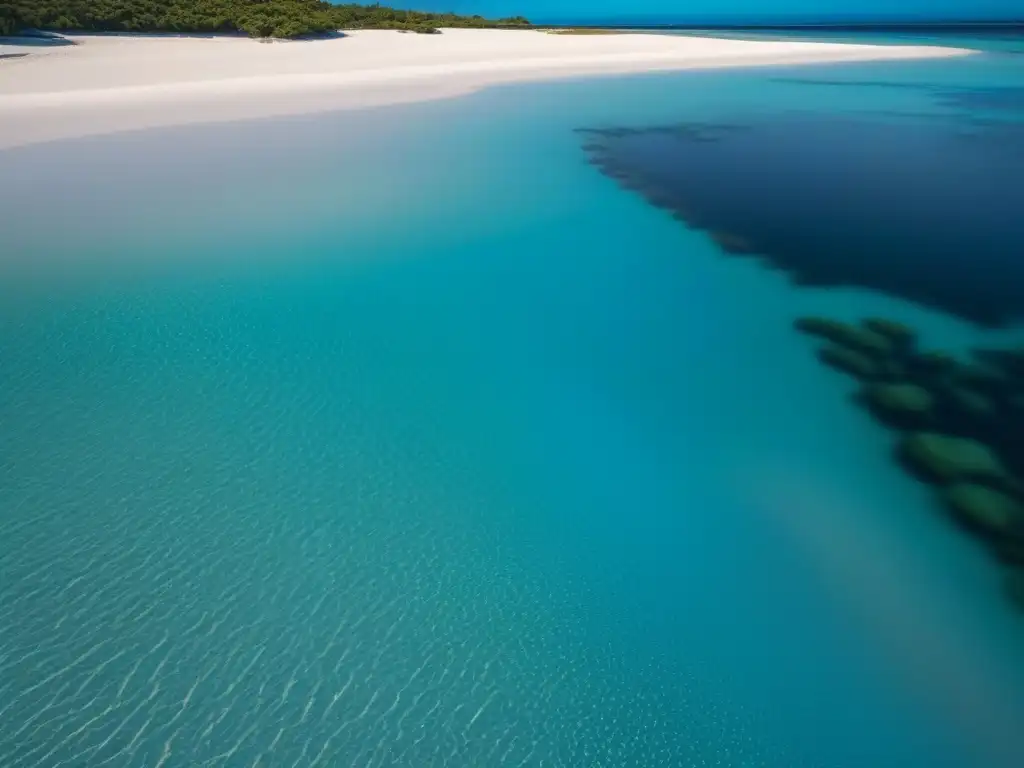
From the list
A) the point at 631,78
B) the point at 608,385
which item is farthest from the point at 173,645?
the point at 631,78

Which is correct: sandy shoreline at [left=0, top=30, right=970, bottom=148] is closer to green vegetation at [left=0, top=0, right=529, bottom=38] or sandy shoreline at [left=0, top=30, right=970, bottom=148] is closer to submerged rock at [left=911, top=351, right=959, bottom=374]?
green vegetation at [left=0, top=0, right=529, bottom=38]

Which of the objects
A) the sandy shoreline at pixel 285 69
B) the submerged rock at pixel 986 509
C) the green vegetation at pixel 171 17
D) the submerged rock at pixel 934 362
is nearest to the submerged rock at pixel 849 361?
the submerged rock at pixel 934 362

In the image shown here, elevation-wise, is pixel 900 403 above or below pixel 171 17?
above

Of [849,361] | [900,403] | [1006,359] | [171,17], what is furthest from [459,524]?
[171,17]

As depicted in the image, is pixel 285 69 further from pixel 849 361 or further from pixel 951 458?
pixel 951 458

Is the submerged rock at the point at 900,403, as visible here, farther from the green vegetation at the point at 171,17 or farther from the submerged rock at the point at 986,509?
the green vegetation at the point at 171,17
